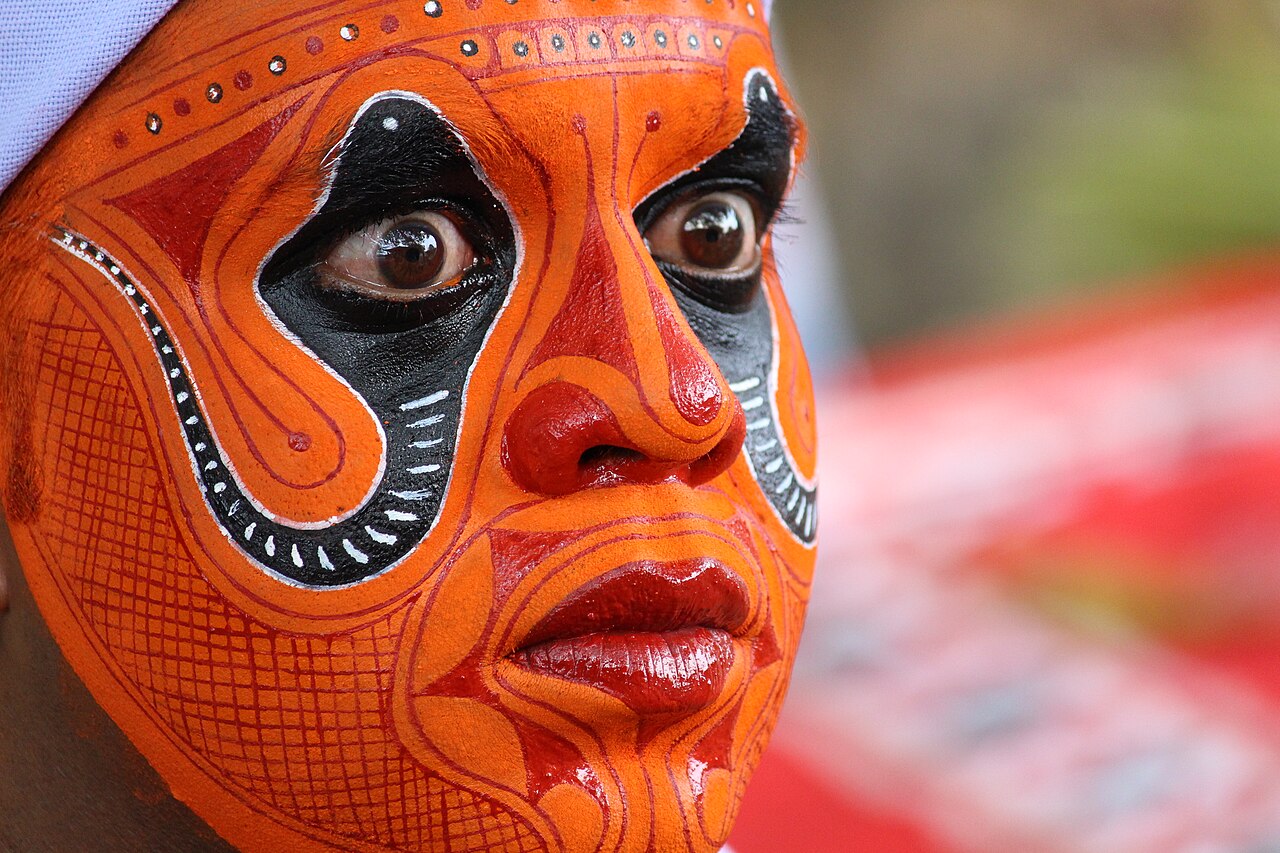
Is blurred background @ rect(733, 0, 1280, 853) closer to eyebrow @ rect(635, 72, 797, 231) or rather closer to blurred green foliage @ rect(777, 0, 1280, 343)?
blurred green foliage @ rect(777, 0, 1280, 343)

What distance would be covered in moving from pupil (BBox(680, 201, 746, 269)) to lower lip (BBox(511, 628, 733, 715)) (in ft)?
1.40

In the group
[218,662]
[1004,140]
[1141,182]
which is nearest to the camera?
[218,662]

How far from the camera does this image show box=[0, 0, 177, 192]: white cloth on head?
145cm

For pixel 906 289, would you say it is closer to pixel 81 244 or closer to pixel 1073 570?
pixel 1073 570

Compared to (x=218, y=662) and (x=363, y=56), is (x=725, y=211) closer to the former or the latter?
(x=363, y=56)

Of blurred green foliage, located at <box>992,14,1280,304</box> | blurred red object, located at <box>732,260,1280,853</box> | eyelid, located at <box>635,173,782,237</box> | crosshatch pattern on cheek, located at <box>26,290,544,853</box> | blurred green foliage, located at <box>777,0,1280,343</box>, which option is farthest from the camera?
blurred green foliage, located at <box>777,0,1280,343</box>

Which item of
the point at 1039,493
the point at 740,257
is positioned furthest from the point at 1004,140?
the point at 740,257

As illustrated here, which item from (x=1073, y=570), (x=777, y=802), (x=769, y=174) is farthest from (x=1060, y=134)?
(x=769, y=174)

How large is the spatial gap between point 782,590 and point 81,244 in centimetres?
80

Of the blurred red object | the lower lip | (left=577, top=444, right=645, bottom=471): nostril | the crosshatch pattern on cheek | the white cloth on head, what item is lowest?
the crosshatch pattern on cheek

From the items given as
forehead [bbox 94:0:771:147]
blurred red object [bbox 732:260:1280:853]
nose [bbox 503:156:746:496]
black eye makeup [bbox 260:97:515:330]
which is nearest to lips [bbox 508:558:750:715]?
nose [bbox 503:156:746:496]

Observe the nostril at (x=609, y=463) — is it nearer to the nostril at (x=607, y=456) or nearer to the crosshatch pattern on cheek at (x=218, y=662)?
the nostril at (x=607, y=456)

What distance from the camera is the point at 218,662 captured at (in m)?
1.42

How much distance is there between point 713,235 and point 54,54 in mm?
694
